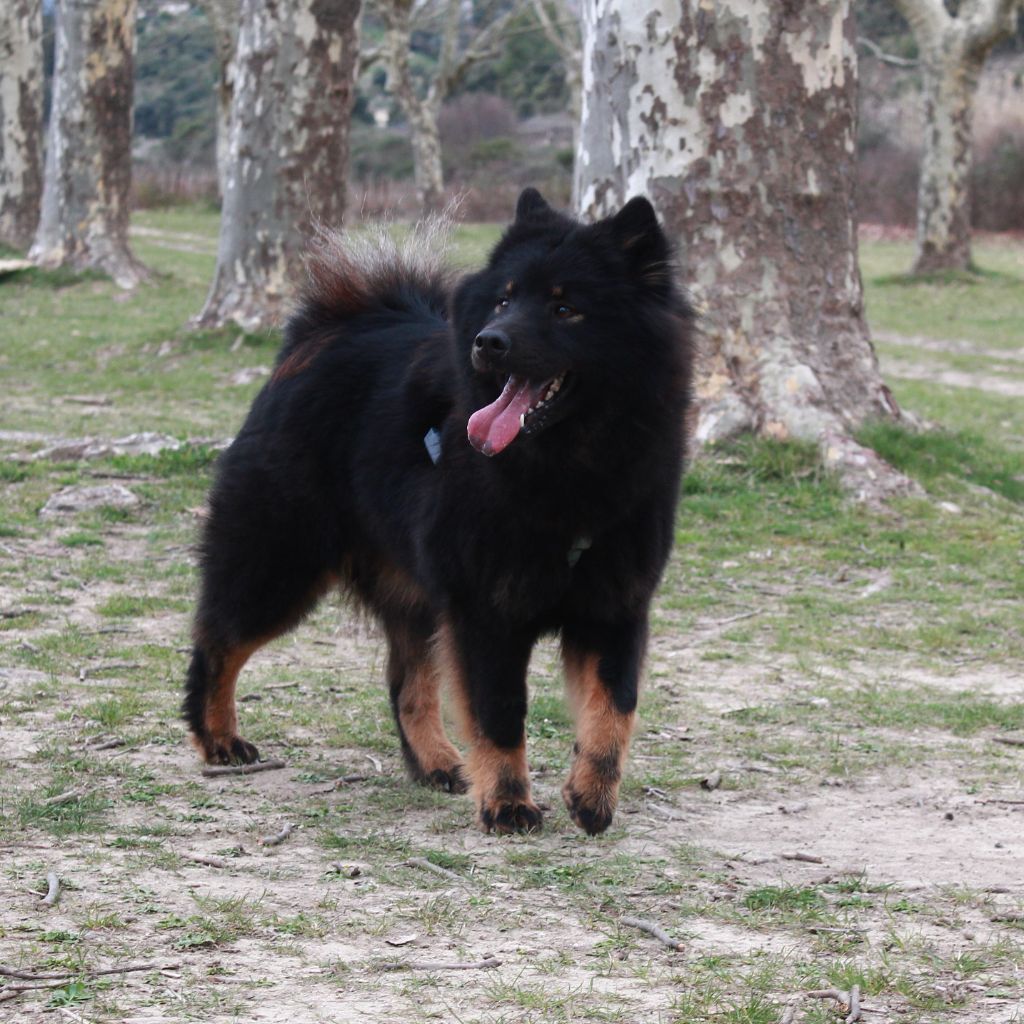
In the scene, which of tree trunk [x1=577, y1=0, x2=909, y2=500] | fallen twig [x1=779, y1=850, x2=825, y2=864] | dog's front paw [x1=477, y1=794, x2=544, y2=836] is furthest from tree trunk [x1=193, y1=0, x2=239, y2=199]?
fallen twig [x1=779, y1=850, x2=825, y2=864]

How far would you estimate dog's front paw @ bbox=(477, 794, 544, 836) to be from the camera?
14.5ft

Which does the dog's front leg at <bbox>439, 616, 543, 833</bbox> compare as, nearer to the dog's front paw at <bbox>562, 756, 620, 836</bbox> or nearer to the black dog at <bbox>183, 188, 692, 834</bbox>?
the black dog at <bbox>183, 188, 692, 834</bbox>

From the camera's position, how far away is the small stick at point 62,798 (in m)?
4.37

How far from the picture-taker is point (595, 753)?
4430mm

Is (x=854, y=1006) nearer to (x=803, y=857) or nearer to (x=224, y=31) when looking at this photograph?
(x=803, y=857)

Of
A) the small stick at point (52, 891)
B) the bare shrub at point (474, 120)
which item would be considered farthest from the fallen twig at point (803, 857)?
the bare shrub at point (474, 120)

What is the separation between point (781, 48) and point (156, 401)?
666 cm

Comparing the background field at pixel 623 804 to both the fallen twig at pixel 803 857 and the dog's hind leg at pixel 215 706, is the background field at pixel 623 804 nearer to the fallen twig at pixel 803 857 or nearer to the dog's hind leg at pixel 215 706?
the fallen twig at pixel 803 857

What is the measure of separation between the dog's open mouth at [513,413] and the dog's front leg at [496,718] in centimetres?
59

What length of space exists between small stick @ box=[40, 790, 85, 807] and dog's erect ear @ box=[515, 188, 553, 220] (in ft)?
7.36

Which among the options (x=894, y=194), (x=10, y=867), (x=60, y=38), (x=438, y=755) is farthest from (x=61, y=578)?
(x=894, y=194)

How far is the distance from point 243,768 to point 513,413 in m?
1.65

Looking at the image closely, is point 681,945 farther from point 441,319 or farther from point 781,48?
point 781,48

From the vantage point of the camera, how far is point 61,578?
7.52 meters
